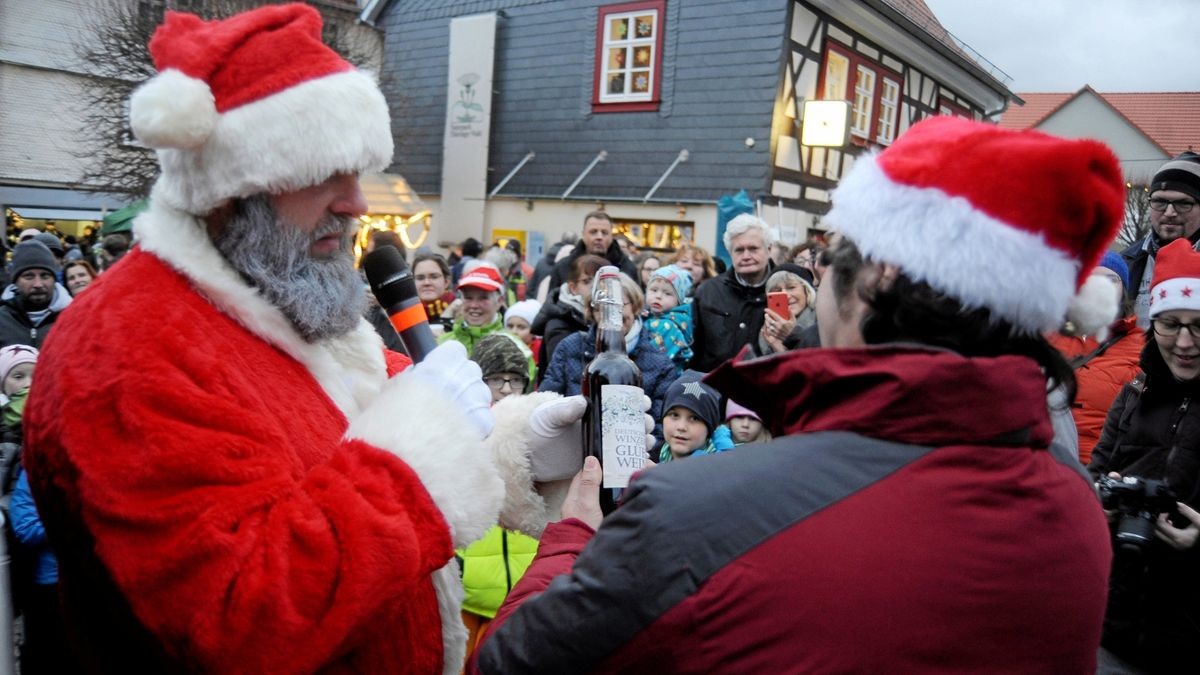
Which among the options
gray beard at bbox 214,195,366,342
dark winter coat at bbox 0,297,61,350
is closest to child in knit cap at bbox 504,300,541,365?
dark winter coat at bbox 0,297,61,350

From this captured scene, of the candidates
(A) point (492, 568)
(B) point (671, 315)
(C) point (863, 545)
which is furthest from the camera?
(B) point (671, 315)

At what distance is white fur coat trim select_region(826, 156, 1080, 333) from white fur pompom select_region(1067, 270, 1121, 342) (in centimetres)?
11

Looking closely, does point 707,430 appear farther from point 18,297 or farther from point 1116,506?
point 18,297

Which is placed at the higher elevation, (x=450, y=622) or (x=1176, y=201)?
(x=1176, y=201)

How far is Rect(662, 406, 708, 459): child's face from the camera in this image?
12.1 ft

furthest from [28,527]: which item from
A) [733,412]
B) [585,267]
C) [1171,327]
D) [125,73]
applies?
[125,73]

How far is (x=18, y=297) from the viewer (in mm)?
→ 5770

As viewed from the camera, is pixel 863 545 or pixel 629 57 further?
pixel 629 57

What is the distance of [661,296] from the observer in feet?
17.7

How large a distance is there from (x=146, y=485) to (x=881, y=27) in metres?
15.8

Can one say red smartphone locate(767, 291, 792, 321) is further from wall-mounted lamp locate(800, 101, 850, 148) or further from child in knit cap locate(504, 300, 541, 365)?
wall-mounted lamp locate(800, 101, 850, 148)

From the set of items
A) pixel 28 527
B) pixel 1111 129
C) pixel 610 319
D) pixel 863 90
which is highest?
pixel 1111 129

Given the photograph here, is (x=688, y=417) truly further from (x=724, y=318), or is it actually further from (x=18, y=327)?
(x=18, y=327)

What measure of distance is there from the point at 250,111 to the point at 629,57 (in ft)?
44.3
